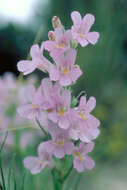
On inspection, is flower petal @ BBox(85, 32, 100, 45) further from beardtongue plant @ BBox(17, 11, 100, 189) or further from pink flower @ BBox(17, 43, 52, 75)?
pink flower @ BBox(17, 43, 52, 75)

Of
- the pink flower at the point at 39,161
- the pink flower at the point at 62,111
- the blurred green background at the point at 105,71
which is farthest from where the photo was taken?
the blurred green background at the point at 105,71

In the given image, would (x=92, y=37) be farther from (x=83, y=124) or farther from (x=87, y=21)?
(x=83, y=124)

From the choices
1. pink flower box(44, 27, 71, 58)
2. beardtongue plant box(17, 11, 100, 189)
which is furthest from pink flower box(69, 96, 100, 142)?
pink flower box(44, 27, 71, 58)

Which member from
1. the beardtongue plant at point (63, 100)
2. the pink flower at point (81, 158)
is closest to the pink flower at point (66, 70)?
the beardtongue plant at point (63, 100)

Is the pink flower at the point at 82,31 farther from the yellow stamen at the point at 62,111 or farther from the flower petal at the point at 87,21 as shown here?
the yellow stamen at the point at 62,111

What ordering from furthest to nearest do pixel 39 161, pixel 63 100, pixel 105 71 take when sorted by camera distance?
pixel 105 71 → pixel 39 161 → pixel 63 100

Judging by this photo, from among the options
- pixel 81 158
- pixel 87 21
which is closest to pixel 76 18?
pixel 87 21
